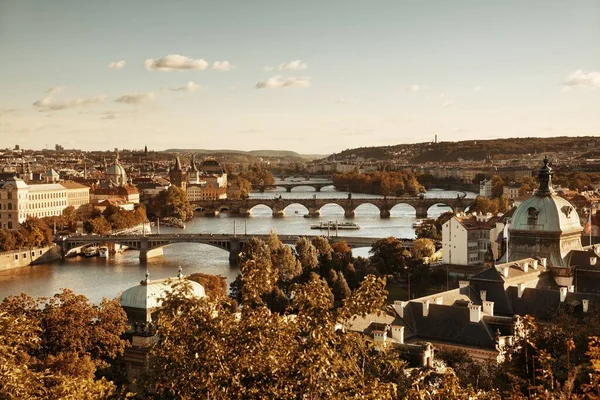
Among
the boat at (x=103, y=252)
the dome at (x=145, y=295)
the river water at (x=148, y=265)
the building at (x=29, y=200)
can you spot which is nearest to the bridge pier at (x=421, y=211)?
the river water at (x=148, y=265)

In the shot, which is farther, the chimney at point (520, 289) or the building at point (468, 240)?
the building at point (468, 240)

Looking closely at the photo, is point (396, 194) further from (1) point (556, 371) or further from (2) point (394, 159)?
(2) point (394, 159)

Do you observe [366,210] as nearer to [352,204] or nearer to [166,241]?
[352,204]

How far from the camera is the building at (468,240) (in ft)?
108

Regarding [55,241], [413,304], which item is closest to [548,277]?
[413,304]

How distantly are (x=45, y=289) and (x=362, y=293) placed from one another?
25555 mm

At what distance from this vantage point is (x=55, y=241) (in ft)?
139

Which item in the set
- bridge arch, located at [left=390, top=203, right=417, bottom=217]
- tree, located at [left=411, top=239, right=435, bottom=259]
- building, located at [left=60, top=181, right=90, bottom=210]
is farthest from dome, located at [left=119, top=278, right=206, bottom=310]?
bridge arch, located at [left=390, top=203, right=417, bottom=217]

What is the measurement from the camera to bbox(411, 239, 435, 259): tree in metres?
33.5

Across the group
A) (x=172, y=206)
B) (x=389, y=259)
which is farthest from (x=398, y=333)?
(x=172, y=206)

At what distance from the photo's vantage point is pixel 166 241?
135ft

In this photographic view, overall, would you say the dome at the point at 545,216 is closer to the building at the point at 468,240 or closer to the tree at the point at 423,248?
the building at the point at 468,240

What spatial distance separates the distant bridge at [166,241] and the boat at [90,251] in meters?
0.31

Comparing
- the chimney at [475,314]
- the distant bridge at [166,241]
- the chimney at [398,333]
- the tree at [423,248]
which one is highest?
the chimney at [475,314]
